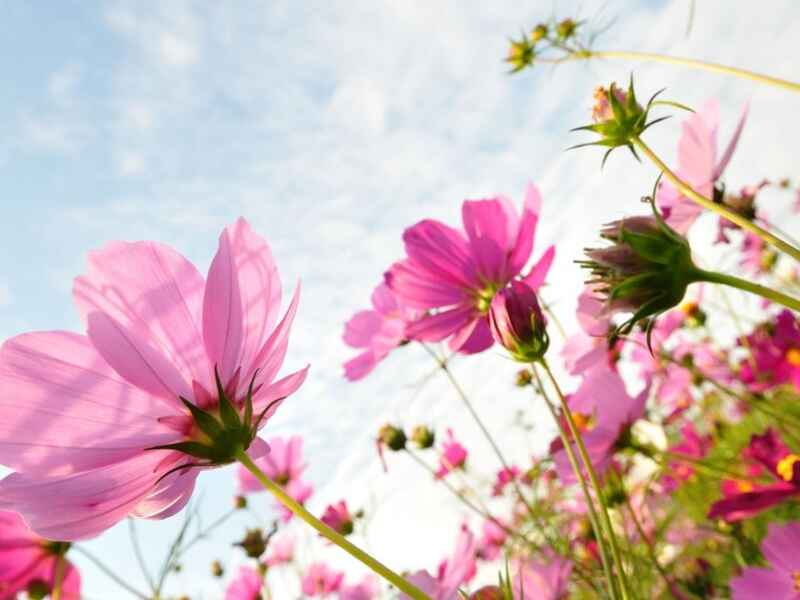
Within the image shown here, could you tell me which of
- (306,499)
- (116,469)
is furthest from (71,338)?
(306,499)

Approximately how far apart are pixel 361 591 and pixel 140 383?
943 mm

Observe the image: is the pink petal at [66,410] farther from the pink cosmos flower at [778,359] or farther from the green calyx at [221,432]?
the pink cosmos flower at [778,359]

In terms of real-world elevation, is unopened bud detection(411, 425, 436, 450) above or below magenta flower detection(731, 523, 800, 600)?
above

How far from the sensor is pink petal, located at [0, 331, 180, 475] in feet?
Answer: 0.99

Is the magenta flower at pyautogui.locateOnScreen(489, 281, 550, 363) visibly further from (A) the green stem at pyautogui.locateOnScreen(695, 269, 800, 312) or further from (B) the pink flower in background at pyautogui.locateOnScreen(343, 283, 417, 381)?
(B) the pink flower in background at pyautogui.locateOnScreen(343, 283, 417, 381)

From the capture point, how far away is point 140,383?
0.33 m

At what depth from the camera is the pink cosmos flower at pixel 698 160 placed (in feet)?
1.85

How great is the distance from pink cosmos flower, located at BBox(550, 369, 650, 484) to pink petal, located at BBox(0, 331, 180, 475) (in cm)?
45

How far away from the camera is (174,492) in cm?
37

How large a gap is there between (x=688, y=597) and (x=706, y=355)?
1099 millimetres

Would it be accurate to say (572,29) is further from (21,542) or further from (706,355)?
(706,355)

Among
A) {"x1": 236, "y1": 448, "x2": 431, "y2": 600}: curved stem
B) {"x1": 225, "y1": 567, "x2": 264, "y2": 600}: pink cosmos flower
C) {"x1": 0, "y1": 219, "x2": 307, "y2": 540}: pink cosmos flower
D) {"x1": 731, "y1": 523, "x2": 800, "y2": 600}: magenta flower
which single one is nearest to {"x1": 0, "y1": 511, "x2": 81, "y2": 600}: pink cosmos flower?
{"x1": 225, "y1": 567, "x2": 264, "y2": 600}: pink cosmos flower

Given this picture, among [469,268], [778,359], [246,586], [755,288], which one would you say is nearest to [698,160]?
[469,268]

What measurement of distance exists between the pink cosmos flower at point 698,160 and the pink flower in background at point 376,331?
32 centimetres
